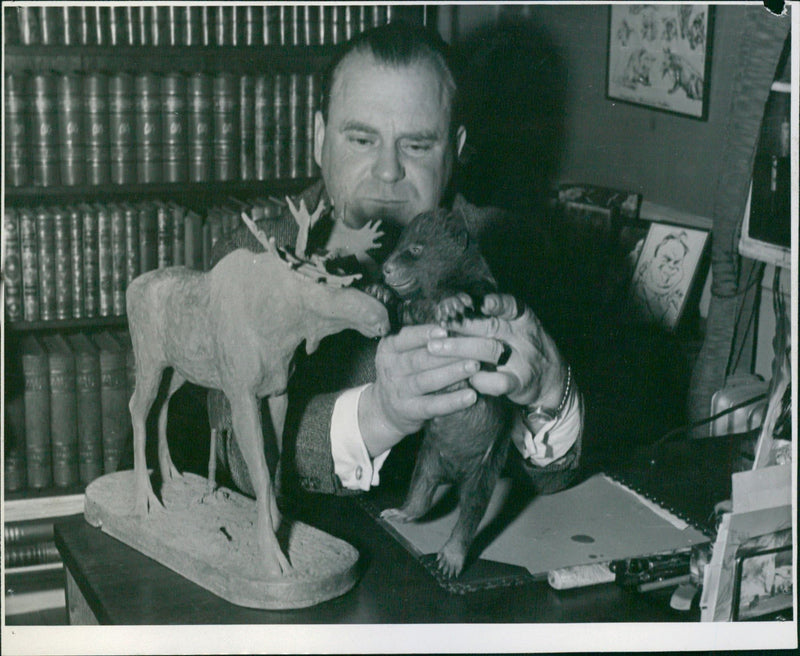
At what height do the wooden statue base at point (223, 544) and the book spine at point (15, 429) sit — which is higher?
the wooden statue base at point (223, 544)

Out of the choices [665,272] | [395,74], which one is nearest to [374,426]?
[395,74]

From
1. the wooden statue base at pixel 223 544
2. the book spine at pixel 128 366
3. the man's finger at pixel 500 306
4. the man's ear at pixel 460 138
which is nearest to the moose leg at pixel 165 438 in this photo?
the wooden statue base at pixel 223 544

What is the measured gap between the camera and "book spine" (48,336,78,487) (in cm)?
234

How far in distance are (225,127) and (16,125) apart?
486mm

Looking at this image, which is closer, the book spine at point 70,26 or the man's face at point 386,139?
the man's face at point 386,139

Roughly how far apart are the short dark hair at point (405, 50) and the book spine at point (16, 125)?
1.21 m

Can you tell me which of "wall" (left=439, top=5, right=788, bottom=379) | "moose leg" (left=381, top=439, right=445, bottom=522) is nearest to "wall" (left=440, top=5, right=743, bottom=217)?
"wall" (left=439, top=5, right=788, bottom=379)

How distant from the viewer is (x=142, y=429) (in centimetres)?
102

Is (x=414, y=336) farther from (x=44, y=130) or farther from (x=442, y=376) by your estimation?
(x=44, y=130)

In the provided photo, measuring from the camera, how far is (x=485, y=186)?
8.68 feet

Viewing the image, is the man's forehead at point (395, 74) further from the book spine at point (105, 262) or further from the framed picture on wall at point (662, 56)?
the book spine at point (105, 262)

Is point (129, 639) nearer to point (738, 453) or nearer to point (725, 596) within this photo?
point (725, 596)

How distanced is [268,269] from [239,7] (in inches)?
68.7

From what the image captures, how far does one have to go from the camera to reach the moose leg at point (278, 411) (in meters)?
0.96
